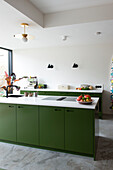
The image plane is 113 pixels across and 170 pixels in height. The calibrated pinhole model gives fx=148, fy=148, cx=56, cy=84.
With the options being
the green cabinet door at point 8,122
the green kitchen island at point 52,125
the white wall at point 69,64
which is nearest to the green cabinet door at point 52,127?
the green kitchen island at point 52,125

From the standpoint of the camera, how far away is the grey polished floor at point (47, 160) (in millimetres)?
2059

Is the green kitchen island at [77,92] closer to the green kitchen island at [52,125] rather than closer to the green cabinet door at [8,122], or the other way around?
the green kitchen island at [52,125]

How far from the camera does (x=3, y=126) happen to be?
9.03ft

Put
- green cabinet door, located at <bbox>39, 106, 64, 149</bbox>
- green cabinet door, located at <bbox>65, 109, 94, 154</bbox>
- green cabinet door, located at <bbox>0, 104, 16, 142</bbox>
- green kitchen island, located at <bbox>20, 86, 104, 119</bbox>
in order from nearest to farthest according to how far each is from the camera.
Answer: green cabinet door, located at <bbox>65, 109, 94, 154</bbox> → green cabinet door, located at <bbox>39, 106, 64, 149</bbox> → green cabinet door, located at <bbox>0, 104, 16, 142</bbox> → green kitchen island, located at <bbox>20, 86, 104, 119</bbox>

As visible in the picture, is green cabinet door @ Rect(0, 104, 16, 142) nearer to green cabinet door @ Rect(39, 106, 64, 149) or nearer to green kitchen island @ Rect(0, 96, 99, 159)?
green kitchen island @ Rect(0, 96, 99, 159)

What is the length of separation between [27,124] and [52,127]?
18.5 inches

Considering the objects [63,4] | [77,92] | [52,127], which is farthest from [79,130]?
[77,92]

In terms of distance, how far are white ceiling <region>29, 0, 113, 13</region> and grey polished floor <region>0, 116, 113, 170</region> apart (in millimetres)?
2589

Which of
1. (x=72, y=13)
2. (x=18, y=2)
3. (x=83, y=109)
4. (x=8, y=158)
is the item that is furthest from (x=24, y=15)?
(x=8, y=158)

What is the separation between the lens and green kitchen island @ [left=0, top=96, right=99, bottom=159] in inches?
87.3

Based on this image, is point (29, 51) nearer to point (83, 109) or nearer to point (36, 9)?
point (36, 9)

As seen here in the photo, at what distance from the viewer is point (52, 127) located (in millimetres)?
2416

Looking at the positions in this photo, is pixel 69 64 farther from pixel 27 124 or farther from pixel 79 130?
pixel 79 130

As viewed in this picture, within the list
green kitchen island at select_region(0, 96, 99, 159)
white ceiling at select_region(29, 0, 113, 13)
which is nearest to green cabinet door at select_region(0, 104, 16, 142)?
green kitchen island at select_region(0, 96, 99, 159)
